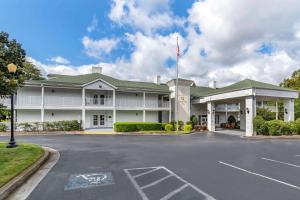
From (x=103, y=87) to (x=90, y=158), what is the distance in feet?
55.4

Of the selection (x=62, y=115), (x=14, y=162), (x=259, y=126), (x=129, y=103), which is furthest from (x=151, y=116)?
(x=14, y=162)

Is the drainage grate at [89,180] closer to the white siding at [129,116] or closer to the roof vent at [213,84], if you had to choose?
the white siding at [129,116]

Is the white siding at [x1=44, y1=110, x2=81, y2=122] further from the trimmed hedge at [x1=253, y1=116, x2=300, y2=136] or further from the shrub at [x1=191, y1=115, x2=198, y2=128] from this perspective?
the trimmed hedge at [x1=253, y1=116, x2=300, y2=136]

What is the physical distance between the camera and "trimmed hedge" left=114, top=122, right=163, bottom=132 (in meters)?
22.2

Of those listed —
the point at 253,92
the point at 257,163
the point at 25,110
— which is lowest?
the point at 257,163

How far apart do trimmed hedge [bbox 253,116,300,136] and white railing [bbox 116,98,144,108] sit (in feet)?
47.5

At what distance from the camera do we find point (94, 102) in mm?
25750

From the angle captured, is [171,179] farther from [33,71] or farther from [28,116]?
[33,71]

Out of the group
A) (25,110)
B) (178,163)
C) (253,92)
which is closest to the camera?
(178,163)

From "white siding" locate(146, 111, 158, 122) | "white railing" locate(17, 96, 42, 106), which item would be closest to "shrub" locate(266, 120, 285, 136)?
"white siding" locate(146, 111, 158, 122)

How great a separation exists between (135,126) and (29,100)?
1256cm

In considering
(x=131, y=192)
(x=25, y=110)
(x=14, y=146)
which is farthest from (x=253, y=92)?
(x=25, y=110)

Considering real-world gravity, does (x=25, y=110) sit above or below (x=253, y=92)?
below

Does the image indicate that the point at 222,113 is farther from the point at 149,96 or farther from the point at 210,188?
the point at 210,188
